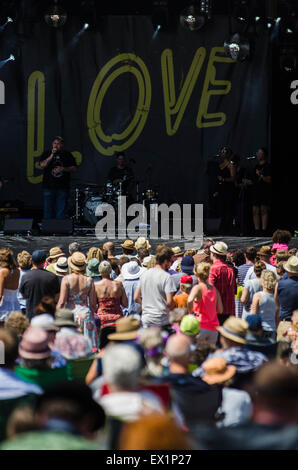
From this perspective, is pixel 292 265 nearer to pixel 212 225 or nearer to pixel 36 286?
pixel 36 286

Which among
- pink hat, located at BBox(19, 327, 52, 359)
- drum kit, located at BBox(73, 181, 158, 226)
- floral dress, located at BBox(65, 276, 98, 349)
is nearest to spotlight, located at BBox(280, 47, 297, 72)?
drum kit, located at BBox(73, 181, 158, 226)

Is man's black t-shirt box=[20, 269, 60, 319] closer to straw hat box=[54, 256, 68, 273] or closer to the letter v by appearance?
straw hat box=[54, 256, 68, 273]

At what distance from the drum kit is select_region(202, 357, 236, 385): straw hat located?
30.4 feet

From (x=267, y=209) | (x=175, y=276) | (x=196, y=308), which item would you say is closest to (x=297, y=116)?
(x=267, y=209)

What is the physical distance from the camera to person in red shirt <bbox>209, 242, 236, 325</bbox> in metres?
6.93

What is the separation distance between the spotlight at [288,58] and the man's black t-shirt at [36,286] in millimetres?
7978

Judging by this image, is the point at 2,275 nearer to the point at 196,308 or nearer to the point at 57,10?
the point at 196,308

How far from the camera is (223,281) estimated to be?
6.95 meters

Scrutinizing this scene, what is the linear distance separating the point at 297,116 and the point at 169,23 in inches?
115

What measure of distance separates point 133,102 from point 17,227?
155 inches

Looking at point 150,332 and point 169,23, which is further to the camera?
point 169,23

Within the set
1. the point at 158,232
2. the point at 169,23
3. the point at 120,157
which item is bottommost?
the point at 158,232

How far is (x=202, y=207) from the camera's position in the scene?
47.2 ft

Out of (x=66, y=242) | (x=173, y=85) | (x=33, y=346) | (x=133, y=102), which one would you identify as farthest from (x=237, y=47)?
(x=33, y=346)
